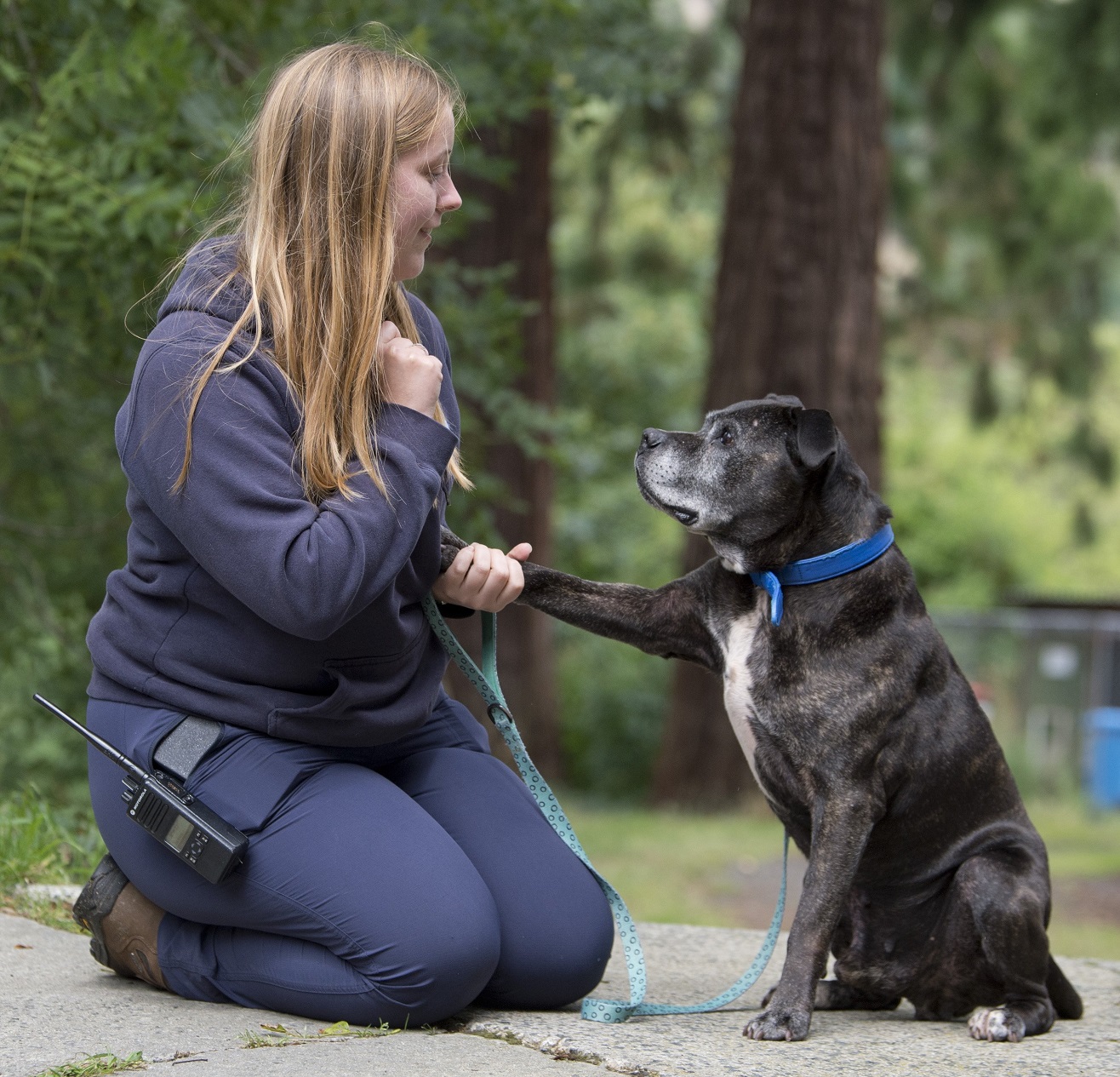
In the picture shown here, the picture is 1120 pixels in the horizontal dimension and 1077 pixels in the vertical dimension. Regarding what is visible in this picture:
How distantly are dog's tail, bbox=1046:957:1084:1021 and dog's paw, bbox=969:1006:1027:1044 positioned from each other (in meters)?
0.19

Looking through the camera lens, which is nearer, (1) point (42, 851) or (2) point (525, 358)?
(1) point (42, 851)

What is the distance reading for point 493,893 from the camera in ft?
9.58

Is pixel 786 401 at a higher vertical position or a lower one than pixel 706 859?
higher

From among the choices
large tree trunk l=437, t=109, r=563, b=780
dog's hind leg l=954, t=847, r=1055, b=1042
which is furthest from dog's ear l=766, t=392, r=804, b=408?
large tree trunk l=437, t=109, r=563, b=780

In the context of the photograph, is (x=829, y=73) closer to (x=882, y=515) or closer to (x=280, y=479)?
(x=882, y=515)

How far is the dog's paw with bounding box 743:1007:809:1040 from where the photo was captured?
265 centimetres

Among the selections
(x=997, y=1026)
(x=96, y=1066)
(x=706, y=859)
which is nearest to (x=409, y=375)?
(x=96, y=1066)

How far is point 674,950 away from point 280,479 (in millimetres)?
1771

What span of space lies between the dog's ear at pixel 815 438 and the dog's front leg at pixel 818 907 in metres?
0.67

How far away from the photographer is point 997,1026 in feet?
9.20

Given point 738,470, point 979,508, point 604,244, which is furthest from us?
point 979,508

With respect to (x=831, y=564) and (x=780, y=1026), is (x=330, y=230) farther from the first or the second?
(x=780, y=1026)

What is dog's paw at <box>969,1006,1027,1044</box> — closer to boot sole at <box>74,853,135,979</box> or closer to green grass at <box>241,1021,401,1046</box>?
green grass at <box>241,1021,401,1046</box>

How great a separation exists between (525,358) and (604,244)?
17.0 ft
